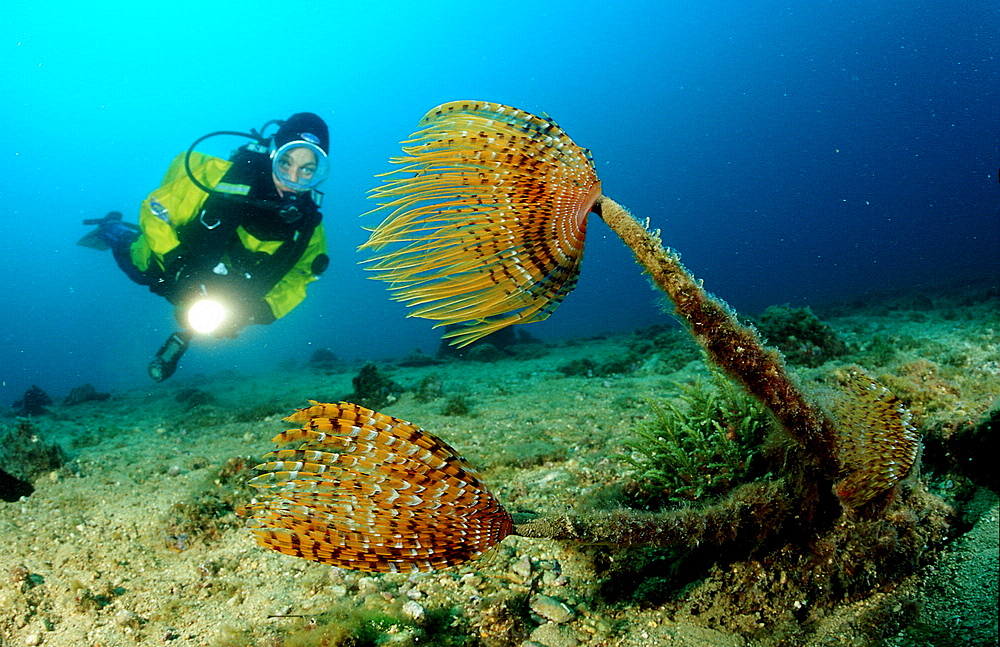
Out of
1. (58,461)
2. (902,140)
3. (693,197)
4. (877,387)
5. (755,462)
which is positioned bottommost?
(755,462)

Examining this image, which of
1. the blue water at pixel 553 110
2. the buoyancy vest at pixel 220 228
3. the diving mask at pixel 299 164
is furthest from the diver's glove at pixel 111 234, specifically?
the blue water at pixel 553 110

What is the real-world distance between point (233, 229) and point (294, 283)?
5.46 feet

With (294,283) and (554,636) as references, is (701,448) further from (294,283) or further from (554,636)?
(294,283)

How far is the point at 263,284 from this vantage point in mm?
9758

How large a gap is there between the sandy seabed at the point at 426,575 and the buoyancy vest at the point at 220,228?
13.0 ft

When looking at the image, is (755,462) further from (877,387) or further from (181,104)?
(181,104)

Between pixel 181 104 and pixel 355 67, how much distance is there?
193 feet

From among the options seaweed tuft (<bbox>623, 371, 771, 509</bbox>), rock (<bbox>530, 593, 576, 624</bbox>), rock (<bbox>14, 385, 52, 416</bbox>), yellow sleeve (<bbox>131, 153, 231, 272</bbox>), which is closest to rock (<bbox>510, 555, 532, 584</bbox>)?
rock (<bbox>530, 593, 576, 624</bbox>)

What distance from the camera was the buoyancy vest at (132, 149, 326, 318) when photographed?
8750mm

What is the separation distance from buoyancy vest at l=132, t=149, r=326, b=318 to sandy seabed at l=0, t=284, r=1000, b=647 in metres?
3.96

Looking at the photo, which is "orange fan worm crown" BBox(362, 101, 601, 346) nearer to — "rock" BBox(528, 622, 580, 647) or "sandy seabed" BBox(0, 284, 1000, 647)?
"sandy seabed" BBox(0, 284, 1000, 647)

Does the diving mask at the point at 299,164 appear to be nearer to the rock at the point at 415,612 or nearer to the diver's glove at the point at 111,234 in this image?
the diver's glove at the point at 111,234

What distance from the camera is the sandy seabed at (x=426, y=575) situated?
231 centimetres

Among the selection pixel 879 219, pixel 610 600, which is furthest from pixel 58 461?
pixel 879 219
